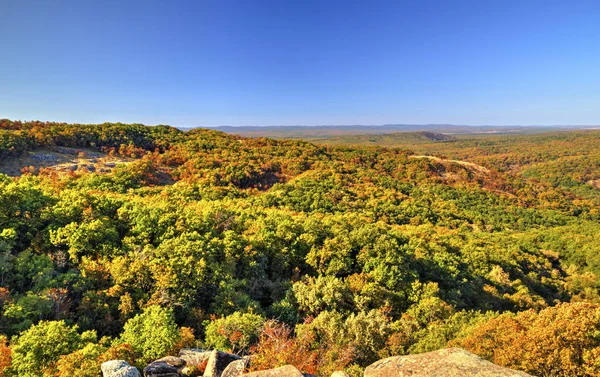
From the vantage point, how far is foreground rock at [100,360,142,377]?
10133mm

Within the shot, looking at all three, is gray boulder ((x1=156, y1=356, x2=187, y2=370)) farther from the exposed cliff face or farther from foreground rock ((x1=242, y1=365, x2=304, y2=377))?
foreground rock ((x1=242, y1=365, x2=304, y2=377))

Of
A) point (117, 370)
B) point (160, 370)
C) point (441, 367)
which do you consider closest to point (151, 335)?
point (160, 370)

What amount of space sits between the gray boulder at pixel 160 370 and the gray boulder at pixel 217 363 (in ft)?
3.66

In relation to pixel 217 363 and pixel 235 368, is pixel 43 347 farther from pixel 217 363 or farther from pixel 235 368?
pixel 235 368

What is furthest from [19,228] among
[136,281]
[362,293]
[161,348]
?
[362,293]

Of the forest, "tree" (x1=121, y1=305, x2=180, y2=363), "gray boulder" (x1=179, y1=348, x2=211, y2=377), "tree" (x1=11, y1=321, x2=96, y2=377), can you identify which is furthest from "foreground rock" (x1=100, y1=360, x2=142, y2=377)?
"tree" (x1=11, y1=321, x2=96, y2=377)

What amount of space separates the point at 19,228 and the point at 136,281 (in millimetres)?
10189

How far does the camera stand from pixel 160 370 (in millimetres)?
10938

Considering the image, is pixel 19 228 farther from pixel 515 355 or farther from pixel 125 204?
pixel 515 355

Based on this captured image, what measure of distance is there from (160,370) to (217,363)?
1966 mm

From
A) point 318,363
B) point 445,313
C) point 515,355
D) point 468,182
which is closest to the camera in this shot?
point 515,355

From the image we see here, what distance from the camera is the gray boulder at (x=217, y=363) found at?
1081 cm

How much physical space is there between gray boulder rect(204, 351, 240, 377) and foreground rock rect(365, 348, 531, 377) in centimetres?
499

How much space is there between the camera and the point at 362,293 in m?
21.8
